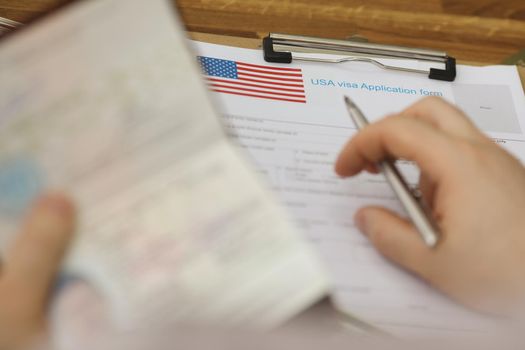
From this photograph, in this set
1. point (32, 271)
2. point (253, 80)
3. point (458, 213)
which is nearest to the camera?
point (32, 271)

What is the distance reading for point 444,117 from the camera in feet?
1.26

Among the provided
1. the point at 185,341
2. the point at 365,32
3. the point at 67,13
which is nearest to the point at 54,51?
the point at 67,13

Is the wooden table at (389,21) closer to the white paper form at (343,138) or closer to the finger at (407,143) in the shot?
the white paper form at (343,138)

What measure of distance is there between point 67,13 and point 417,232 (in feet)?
0.79

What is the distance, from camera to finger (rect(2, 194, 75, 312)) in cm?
23

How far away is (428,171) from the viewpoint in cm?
36

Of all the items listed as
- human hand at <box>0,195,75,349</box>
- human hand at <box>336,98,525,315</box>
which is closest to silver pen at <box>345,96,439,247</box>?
human hand at <box>336,98,525,315</box>

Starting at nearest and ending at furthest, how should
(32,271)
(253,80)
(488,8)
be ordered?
(32,271) < (253,80) < (488,8)

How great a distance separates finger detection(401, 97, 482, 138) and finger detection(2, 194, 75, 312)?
26 centimetres

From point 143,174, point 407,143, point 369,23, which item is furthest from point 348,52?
point 143,174

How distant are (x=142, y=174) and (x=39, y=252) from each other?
54mm

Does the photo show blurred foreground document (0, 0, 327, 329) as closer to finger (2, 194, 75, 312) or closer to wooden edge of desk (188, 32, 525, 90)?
finger (2, 194, 75, 312)

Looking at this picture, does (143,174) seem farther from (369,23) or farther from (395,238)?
(369,23)

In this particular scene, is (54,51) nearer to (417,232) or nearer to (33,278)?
(33,278)
